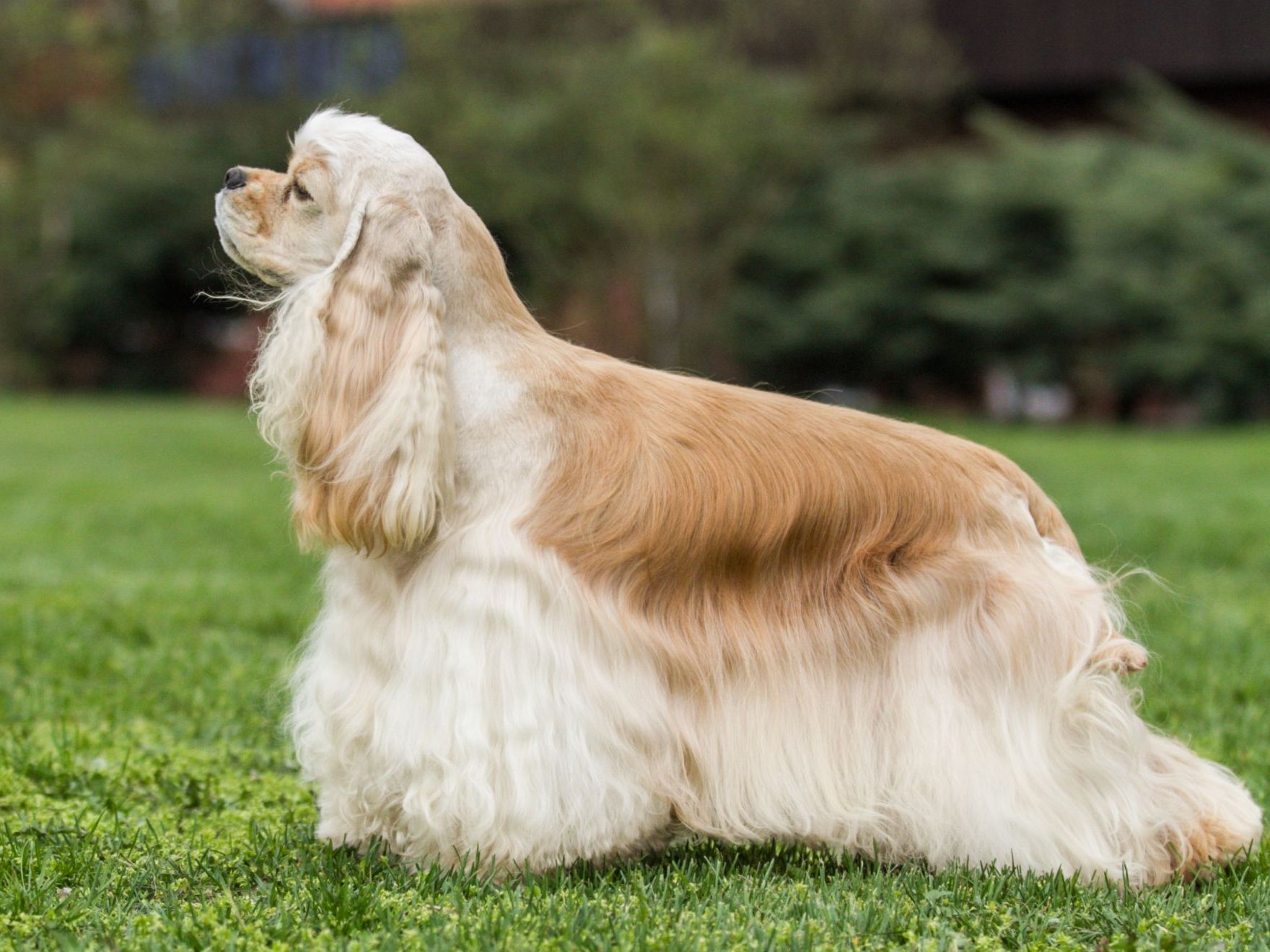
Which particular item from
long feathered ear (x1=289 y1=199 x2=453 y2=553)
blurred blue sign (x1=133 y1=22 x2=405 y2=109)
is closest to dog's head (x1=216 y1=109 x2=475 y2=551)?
long feathered ear (x1=289 y1=199 x2=453 y2=553)

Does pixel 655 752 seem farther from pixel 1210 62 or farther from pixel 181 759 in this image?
pixel 1210 62

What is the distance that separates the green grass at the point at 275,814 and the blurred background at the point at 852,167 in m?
12.2

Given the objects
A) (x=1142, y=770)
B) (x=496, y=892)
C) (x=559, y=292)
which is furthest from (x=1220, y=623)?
(x=559, y=292)

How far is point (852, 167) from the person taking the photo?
23688 millimetres

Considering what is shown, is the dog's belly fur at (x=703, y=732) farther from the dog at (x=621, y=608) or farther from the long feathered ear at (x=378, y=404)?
the long feathered ear at (x=378, y=404)

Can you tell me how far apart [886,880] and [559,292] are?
19435 mm

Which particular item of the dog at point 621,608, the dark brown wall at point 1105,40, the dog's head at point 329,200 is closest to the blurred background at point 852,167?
the dark brown wall at point 1105,40

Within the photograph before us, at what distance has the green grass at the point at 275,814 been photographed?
3107 millimetres

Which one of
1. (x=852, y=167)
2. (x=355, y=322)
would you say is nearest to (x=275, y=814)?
(x=355, y=322)

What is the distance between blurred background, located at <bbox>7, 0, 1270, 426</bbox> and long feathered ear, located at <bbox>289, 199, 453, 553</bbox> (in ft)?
52.0

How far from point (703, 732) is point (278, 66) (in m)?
25.1

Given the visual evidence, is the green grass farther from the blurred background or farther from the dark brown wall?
the dark brown wall

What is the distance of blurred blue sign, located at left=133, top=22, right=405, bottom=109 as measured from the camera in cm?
2414

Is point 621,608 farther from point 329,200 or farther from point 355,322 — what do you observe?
point 329,200
